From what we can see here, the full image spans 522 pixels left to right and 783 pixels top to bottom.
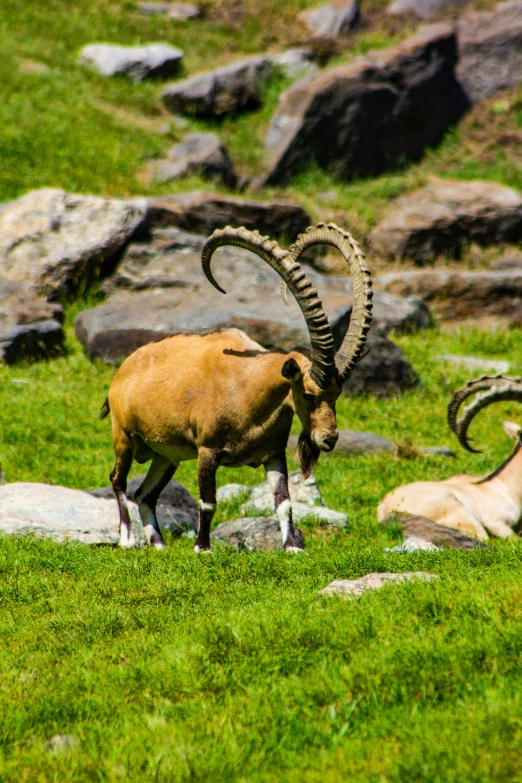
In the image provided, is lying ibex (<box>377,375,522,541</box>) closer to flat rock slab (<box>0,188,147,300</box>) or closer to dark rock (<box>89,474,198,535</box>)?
dark rock (<box>89,474,198,535</box>)

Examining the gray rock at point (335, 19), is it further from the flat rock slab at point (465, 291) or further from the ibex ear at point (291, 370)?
the ibex ear at point (291, 370)

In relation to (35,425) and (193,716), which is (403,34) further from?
(193,716)

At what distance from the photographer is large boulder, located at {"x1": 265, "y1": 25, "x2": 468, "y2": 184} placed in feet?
86.4

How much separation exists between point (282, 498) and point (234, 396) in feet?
3.63

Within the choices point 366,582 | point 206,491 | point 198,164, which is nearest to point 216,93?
point 198,164

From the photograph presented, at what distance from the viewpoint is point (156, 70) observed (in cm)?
3058

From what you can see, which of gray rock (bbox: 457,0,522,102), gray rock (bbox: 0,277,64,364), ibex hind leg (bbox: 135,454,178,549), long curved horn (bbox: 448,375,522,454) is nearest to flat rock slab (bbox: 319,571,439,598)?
ibex hind leg (bbox: 135,454,178,549)

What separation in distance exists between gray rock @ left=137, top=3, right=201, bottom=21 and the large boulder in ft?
37.5

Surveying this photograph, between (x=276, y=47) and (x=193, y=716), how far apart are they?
32.1 m

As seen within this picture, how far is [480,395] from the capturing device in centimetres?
1245

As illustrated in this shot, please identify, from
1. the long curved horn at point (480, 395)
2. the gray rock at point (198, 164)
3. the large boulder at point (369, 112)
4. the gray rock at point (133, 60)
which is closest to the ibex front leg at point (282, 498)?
the long curved horn at point (480, 395)

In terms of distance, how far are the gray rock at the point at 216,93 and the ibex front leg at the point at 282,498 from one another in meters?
21.9

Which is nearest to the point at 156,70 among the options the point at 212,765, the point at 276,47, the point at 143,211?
the point at 276,47

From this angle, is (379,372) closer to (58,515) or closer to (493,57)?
(58,515)
